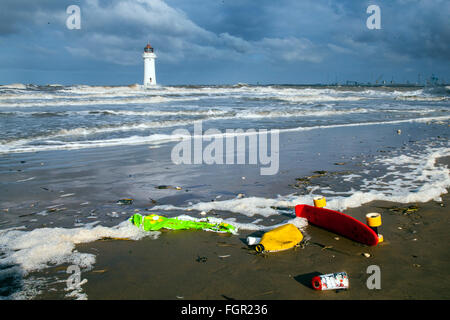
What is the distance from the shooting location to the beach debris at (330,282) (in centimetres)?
297

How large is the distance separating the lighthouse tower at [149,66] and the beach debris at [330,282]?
73282 mm

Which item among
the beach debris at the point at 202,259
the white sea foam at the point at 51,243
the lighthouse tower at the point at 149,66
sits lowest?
the beach debris at the point at 202,259

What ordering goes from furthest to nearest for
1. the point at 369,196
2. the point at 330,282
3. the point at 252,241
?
the point at 369,196 → the point at 252,241 → the point at 330,282

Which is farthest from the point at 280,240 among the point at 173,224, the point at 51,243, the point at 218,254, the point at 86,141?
the point at 86,141

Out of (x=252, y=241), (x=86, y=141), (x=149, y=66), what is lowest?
(x=252, y=241)

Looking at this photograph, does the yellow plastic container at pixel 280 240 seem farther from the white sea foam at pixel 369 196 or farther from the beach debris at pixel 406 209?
the beach debris at pixel 406 209

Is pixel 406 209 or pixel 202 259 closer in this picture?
pixel 202 259

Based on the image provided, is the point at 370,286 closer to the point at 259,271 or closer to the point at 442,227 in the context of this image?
the point at 259,271

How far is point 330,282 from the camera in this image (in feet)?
9.78

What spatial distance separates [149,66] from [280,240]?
73957 mm

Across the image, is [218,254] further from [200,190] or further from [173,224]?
[200,190]

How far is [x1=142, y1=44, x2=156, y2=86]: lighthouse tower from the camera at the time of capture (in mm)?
72062

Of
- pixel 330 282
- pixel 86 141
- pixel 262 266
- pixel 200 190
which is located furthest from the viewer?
pixel 86 141

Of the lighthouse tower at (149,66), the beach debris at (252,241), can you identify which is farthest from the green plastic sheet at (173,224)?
the lighthouse tower at (149,66)
